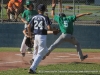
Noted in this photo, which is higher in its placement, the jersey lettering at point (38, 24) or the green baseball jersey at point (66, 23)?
the jersey lettering at point (38, 24)

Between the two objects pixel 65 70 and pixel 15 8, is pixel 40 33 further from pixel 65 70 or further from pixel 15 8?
pixel 15 8

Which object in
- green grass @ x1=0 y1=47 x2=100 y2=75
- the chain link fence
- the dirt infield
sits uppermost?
the chain link fence

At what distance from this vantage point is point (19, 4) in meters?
20.3

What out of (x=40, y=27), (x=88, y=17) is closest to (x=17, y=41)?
(x=88, y=17)

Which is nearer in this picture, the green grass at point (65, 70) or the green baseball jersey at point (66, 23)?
the green grass at point (65, 70)

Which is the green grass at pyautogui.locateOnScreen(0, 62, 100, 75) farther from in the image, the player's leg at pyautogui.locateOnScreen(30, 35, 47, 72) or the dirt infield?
the dirt infield

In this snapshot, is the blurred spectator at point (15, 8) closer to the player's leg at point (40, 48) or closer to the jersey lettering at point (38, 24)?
the jersey lettering at point (38, 24)

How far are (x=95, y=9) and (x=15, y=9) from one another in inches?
233

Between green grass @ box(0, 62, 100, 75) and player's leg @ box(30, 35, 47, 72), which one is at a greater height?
player's leg @ box(30, 35, 47, 72)

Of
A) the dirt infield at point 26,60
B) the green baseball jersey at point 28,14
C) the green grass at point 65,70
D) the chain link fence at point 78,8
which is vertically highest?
the green baseball jersey at point 28,14

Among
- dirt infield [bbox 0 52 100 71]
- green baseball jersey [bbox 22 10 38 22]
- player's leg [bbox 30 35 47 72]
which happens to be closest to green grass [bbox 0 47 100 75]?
player's leg [bbox 30 35 47 72]

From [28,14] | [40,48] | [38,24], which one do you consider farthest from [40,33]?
[28,14]

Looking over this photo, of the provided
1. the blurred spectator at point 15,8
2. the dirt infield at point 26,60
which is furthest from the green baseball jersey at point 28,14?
the blurred spectator at point 15,8

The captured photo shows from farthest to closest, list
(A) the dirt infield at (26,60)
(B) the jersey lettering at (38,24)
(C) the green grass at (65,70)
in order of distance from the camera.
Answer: (A) the dirt infield at (26,60)
(C) the green grass at (65,70)
(B) the jersey lettering at (38,24)
